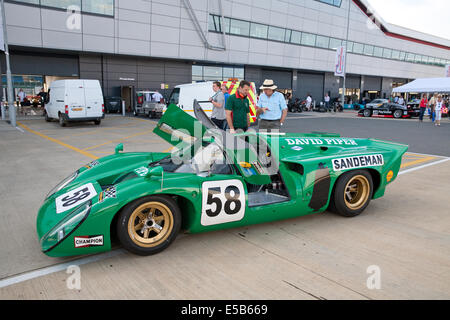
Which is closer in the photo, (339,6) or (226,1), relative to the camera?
(226,1)

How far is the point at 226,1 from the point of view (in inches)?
1037

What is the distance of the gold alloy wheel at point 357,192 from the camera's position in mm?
4090

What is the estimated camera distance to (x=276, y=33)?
30.1 meters

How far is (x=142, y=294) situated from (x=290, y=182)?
1936 millimetres

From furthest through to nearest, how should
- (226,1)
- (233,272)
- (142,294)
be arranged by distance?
(226,1) → (233,272) → (142,294)

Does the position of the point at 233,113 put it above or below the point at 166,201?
above

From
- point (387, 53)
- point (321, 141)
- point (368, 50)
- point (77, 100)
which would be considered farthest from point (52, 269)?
point (387, 53)

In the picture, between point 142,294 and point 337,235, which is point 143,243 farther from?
point 337,235

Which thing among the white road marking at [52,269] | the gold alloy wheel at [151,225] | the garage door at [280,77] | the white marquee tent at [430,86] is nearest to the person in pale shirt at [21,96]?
the garage door at [280,77]

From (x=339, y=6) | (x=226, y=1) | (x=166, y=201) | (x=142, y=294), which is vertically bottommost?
(x=142, y=294)

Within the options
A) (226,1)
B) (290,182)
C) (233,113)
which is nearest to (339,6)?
(226,1)

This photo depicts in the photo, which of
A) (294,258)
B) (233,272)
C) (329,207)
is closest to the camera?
(233,272)

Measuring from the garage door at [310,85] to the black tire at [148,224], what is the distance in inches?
1302

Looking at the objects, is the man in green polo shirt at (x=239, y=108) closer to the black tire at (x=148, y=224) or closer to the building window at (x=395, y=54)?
the black tire at (x=148, y=224)
